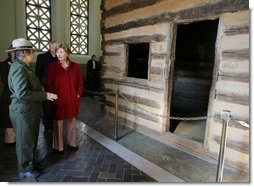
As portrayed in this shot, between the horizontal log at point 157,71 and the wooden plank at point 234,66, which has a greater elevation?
the wooden plank at point 234,66

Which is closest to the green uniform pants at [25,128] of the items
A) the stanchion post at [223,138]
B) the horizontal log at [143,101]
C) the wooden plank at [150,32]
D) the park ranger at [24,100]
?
the park ranger at [24,100]

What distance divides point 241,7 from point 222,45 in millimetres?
463

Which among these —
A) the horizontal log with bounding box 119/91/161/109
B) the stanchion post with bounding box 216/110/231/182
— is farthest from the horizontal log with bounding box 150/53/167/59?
the stanchion post with bounding box 216/110/231/182

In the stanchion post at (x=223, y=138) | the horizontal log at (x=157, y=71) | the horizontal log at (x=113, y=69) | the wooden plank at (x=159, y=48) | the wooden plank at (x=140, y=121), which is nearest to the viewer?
the stanchion post at (x=223, y=138)

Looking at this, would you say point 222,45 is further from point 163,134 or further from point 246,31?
point 163,134

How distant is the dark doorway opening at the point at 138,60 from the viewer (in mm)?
4616

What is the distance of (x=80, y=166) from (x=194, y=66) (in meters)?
4.79

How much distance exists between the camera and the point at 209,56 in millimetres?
6371

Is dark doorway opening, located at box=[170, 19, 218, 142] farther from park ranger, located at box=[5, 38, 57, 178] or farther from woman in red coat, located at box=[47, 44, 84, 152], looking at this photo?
park ranger, located at box=[5, 38, 57, 178]

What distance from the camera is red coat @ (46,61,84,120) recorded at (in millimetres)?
3094

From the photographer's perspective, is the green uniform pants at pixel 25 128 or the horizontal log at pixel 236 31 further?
the horizontal log at pixel 236 31

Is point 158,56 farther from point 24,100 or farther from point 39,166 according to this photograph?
point 39,166

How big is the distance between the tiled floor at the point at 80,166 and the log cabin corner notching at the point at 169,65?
973 mm

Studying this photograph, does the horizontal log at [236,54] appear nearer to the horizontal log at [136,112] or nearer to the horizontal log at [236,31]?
the horizontal log at [236,31]
